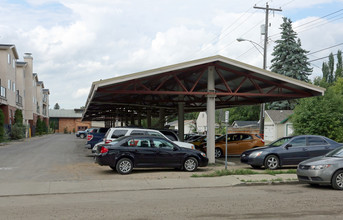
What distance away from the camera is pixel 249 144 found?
77.0ft

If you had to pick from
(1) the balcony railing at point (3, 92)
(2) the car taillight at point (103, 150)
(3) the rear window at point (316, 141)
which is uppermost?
(1) the balcony railing at point (3, 92)

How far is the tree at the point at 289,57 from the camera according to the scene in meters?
51.5

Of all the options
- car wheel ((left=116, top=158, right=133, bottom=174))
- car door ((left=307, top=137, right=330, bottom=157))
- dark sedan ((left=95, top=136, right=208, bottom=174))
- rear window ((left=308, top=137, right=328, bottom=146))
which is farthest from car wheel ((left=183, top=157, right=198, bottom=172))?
rear window ((left=308, top=137, right=328, bottom=146))

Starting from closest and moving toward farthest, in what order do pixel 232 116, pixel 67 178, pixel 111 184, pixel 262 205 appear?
pixel 262 205, pixel 111 184, pixel 67 178, pixel 232 116

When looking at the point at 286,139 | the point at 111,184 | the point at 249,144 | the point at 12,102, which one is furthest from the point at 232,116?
the point at 111,184

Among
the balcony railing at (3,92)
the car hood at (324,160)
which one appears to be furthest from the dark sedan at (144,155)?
the balcony railing at (3,92)

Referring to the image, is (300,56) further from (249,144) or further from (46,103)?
(46,103)

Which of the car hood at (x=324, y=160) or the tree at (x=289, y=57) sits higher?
the tree at (x=289, y=57)

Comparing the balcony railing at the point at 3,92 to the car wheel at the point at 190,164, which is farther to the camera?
the balcony railing at the point at 3,92

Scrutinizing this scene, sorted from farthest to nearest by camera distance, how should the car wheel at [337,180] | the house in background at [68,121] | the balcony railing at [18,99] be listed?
1. the house in background at [68,121]
2. the balcony railing at [18,99]
3. the car wheel at [337,180]

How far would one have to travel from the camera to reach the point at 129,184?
12570 mm

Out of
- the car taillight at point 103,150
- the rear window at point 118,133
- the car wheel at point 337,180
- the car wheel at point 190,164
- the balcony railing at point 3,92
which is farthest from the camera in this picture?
the balcony railing at point 3,92

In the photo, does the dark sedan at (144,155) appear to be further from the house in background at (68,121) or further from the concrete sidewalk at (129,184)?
the house in background at (68,121)

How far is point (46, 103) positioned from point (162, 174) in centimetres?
9060
